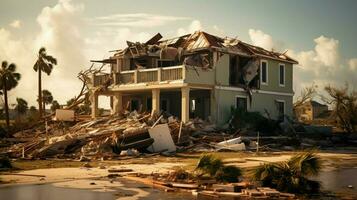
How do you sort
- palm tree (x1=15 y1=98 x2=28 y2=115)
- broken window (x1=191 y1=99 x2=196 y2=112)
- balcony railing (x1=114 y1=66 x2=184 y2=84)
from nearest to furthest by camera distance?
balcony railing (x1=114 y1=66 x2=184 y2=84), broken window (x1=191 y1=99 x2=196 y2=112), palm tree (x1=15 y1=98 x2=28 y2=115)

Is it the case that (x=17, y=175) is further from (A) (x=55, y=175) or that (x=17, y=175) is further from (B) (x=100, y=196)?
(B) (x=100, y=196)

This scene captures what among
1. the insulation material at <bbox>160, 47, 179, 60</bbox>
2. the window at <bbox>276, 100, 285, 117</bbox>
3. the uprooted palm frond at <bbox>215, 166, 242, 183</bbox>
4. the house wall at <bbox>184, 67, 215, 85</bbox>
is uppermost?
the insulation material at <bbox>160, 47, 179, 60</bbox>

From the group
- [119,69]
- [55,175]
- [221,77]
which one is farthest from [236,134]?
[55,175]

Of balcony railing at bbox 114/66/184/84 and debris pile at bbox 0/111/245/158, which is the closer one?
debris pile at bbox 0/111/245/158

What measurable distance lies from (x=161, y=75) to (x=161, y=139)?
7.78 m

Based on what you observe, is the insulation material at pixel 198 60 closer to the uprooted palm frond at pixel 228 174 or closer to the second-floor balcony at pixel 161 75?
the second-floor balcony at pixel 161 75

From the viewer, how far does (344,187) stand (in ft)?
44.5

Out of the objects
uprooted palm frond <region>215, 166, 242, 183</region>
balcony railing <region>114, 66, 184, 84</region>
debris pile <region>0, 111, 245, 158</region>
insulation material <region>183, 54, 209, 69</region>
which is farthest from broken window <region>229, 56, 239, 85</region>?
uprooted palm frond <region>215, 166, 242, 183</region>

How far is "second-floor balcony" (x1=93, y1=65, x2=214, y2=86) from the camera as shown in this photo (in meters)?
31.9

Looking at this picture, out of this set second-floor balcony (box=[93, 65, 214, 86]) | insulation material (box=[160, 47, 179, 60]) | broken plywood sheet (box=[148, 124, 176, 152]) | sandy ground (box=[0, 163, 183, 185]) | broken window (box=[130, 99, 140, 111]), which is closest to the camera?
sandy ground (box=[0, 163, 183, 185])

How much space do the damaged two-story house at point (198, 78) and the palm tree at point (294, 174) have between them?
18811 mm

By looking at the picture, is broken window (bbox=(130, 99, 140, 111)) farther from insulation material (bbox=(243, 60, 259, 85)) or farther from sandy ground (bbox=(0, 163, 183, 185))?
sandy ground (bbox=(0, 163, 183, 185))

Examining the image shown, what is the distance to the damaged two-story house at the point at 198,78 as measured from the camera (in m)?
33.3

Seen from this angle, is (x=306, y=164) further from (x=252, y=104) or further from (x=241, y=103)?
(x=252, y=104)
